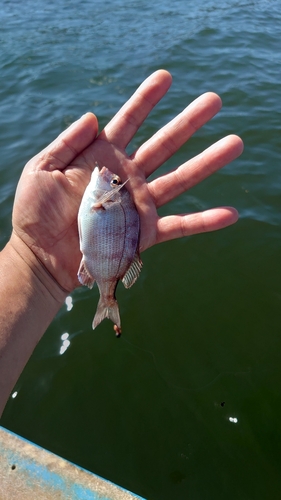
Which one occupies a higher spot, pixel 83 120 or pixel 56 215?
pixel 83 120

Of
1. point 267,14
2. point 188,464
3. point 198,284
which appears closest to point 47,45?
point 267,14

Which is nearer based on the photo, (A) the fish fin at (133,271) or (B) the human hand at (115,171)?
(A) the fish fin at (133,271)

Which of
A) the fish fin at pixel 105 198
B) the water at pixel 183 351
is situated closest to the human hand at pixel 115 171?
the fish fin at pixel 105 198

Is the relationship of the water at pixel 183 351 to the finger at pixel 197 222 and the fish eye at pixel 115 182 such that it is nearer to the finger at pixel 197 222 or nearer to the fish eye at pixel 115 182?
the finger at pixel 197 222

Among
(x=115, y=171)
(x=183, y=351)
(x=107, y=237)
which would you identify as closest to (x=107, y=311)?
(x=107, y=237)

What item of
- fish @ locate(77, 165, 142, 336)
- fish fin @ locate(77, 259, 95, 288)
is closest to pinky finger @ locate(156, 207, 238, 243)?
fish @ locate(77, 165, 142, 336)

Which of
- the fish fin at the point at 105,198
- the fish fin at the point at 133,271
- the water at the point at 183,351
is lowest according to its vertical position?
the water at the point at 183,351

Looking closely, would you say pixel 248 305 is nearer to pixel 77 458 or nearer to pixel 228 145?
pixel 228 145

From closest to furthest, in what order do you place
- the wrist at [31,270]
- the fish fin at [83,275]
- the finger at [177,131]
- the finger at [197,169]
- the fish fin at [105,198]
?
the fish fin at [105,198], the fish fin at [83,275], the wrist at [31,270], the finger at [197,169], the finger at [177,131]
